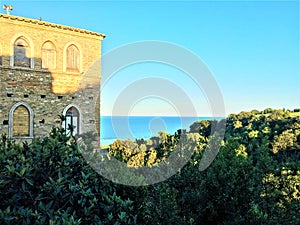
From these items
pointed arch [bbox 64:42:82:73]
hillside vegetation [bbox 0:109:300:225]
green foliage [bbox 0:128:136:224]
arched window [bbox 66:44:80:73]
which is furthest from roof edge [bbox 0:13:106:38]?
green foliage [bbox 0:128:136:224]

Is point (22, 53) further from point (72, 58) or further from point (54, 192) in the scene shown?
point (54, 192)

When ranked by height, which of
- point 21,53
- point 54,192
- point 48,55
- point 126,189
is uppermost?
point 48,55

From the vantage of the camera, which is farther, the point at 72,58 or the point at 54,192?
the point at 72,58

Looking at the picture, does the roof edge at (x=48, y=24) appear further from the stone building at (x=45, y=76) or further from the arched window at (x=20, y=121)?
the arched window at (x=20, y=121)

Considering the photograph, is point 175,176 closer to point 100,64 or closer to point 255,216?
point 255,216

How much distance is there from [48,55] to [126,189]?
468 inches

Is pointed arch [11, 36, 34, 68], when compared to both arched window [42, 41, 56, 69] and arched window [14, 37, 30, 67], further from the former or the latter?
arched window [42, 41, 56, 69]

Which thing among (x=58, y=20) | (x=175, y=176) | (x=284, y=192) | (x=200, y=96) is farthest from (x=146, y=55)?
(x=284, y=192)

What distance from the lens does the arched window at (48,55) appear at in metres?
13.5

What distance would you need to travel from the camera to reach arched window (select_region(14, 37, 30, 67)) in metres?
12.7

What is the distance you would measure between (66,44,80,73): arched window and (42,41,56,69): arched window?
77 centimetres

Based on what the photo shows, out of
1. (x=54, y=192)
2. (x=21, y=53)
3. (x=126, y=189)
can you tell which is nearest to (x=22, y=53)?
(x=21, y=53)

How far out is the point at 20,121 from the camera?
12.8 metres

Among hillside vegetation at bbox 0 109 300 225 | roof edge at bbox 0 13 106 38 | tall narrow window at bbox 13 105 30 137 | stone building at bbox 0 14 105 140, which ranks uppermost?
roof edge at bbox 0 13 106 38
